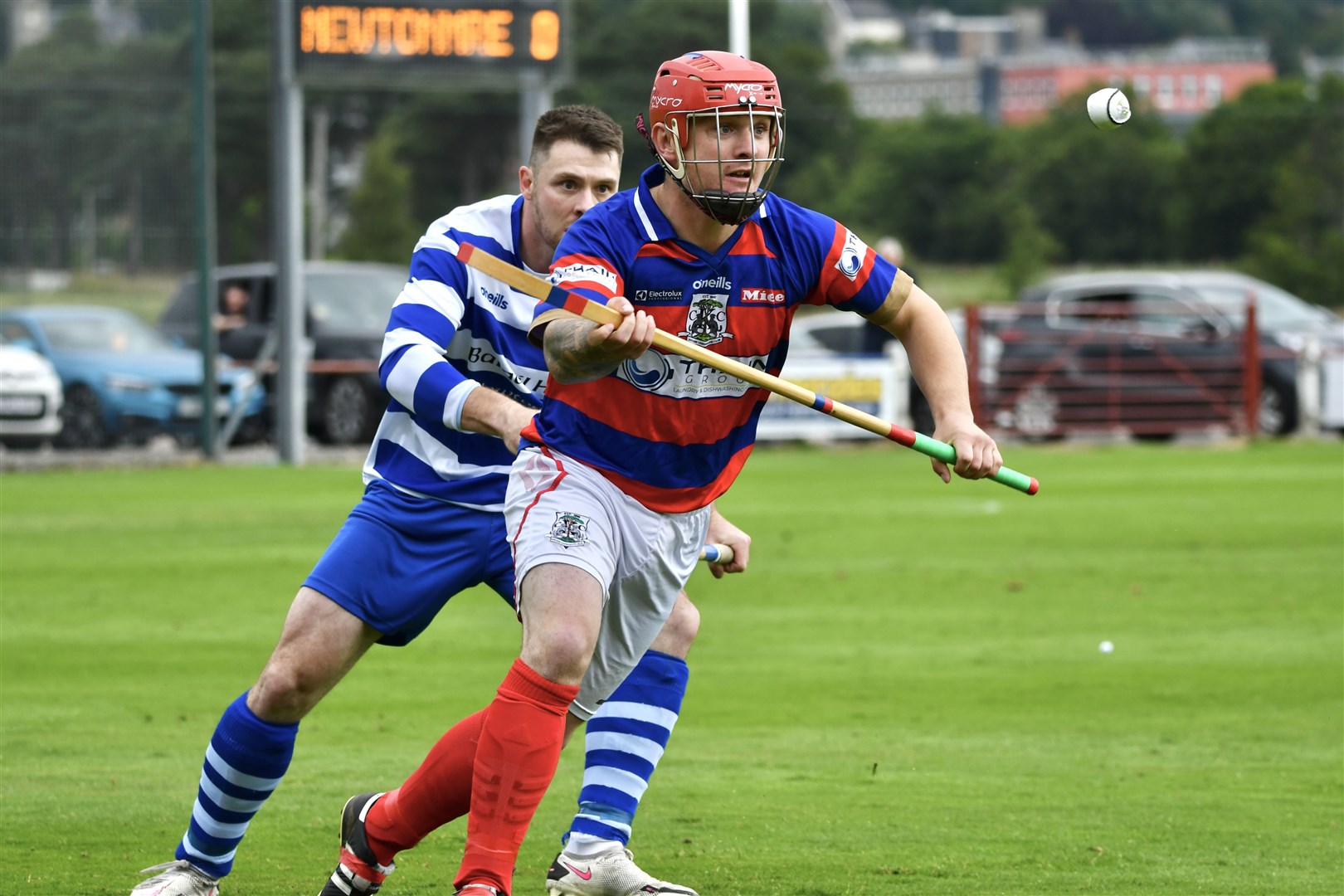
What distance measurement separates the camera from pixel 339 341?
78.5ft

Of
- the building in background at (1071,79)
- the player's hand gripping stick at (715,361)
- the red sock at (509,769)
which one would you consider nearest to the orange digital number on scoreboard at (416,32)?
the player's hand gripping stick at (715,361)

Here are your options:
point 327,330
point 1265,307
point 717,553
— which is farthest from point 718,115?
point 1265,307

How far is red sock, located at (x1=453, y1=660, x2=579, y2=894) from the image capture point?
469 centimetres

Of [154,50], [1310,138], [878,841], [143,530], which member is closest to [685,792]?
[878,841]

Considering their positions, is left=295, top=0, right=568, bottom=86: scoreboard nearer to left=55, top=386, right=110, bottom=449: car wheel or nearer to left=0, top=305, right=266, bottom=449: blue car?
left=0, top=305, right=266, bottom=449: blue car

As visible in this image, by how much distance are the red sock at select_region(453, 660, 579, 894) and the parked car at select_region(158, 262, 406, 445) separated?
1874 cm

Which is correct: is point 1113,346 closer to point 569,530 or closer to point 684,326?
point 684,326

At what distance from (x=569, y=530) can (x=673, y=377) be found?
45cm

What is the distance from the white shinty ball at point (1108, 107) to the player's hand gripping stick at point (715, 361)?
4.70 ft

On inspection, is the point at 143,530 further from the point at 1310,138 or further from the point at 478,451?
the point at 1310,138

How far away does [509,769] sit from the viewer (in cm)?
470

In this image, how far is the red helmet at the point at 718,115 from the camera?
16.0 feet

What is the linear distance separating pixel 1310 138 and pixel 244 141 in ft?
134

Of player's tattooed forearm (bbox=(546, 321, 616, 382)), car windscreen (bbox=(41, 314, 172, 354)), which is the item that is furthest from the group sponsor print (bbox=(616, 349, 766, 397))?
car windscreen (bbox=(41, 314, 172, 354))
